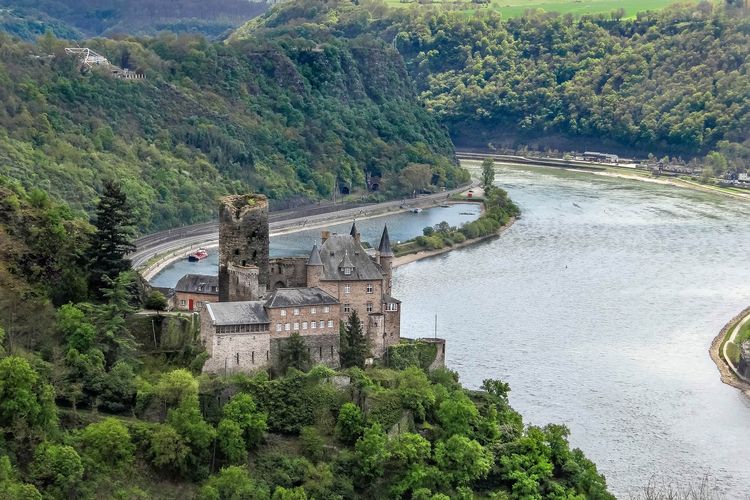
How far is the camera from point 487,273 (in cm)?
11069

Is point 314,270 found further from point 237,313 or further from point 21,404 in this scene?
point 21,404

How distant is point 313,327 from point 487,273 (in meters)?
52.6

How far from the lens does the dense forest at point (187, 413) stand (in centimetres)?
5125

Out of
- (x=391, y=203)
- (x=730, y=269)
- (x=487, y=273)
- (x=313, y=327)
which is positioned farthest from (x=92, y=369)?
(x=391, y=203)

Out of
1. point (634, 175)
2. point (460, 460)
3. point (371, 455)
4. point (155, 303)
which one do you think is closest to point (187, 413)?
point (371, 455)

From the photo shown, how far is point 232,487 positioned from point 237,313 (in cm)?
767

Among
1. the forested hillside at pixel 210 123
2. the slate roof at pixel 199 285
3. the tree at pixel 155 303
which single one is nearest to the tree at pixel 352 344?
the tree at pixel 155 303

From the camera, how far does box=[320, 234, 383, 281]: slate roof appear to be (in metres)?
60.9

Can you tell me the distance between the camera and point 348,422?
57344mm

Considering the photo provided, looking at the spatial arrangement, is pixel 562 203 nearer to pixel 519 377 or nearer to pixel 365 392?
pixel 519 377

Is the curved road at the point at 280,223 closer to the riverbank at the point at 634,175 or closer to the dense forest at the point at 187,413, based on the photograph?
the riverbank at the point at 634,175

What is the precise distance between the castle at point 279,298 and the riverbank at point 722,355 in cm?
2549

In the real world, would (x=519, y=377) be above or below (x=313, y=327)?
below

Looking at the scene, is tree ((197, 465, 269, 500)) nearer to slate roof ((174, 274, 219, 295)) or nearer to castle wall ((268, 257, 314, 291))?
castle wall ((268, 257, 314, 291))
